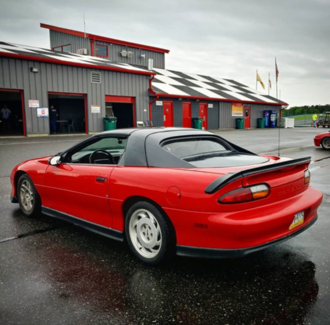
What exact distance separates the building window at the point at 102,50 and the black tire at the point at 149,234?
3122 centimetres

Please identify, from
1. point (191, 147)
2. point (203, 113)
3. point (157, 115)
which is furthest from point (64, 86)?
point (191, 147)

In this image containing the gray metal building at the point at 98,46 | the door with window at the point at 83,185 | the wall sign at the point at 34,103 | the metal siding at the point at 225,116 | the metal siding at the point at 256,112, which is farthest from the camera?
the metal siding at the point at 256,112

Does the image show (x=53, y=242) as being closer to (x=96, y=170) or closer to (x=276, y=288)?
(x=96, y=170)

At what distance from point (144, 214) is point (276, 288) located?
4.45 ft

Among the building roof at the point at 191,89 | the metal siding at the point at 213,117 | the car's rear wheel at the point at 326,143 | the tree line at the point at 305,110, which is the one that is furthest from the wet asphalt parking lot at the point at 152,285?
the tree line at the point at 305,110

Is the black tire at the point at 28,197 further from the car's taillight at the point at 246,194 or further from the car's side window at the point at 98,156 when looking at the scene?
the car's taillight at the point at 246,194

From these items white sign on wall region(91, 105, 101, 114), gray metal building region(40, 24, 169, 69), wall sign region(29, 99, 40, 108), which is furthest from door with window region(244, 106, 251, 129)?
wall sign region(29, 99, 40, 108)

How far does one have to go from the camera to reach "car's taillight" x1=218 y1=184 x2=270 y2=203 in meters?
2.88

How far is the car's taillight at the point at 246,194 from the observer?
288cm

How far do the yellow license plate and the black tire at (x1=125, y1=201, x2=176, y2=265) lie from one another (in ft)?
3.71

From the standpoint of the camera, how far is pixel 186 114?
95.9 ft

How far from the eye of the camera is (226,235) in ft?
9.34

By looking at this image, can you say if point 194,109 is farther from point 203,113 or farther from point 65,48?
point 65,48

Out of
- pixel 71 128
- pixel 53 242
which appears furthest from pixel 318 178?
pixel 71 128
